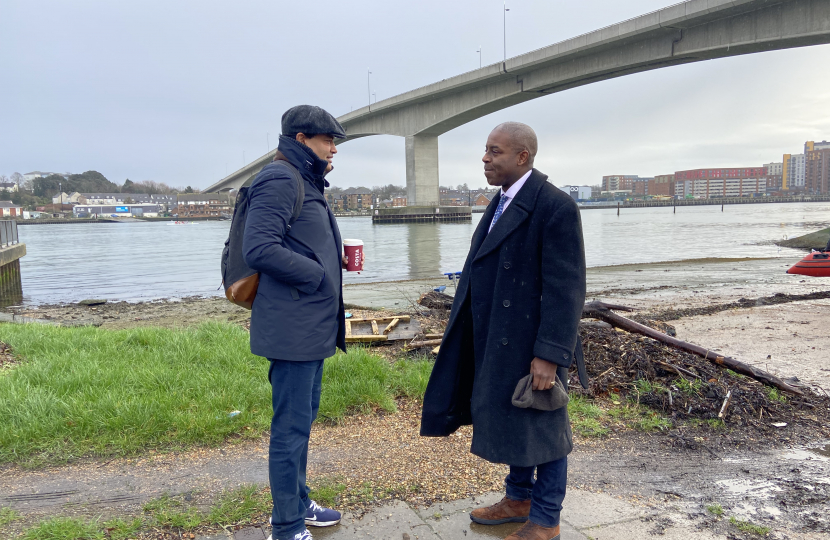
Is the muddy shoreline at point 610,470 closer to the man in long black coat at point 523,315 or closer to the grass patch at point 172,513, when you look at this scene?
the grass patch at point 172,513

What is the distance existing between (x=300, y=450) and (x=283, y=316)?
62 centimetres

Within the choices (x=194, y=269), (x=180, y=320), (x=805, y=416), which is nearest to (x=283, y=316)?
(x=805, y=416)

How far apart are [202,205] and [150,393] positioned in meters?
143

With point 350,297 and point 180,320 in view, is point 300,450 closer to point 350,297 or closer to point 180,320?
A: point 180,320

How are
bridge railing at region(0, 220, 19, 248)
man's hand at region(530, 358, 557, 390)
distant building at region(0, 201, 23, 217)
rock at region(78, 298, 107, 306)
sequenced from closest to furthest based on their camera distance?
man's hand at region(530, 358, 557, 390), rock at region(78, 298, 107, 306), bridge railing at region(0, 220, 19, 248), distant building at region(0, 201, 23, 217)

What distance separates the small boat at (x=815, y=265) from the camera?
8.35 meters

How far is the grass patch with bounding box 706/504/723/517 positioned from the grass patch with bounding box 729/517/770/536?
0.07m

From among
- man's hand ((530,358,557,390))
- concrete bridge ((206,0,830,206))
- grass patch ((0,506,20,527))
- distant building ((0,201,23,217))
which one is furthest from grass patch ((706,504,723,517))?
distant building ((0,201,23,217))

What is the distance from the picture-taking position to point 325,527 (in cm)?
273

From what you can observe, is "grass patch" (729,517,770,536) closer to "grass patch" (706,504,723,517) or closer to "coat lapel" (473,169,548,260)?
"grass patch" (706,504,723,517)

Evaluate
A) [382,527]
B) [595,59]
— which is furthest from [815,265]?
[595,59]

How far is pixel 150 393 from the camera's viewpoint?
4398 millimetres

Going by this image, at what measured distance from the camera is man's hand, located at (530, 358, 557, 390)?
233 cm

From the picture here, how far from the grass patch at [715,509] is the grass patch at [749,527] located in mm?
70
